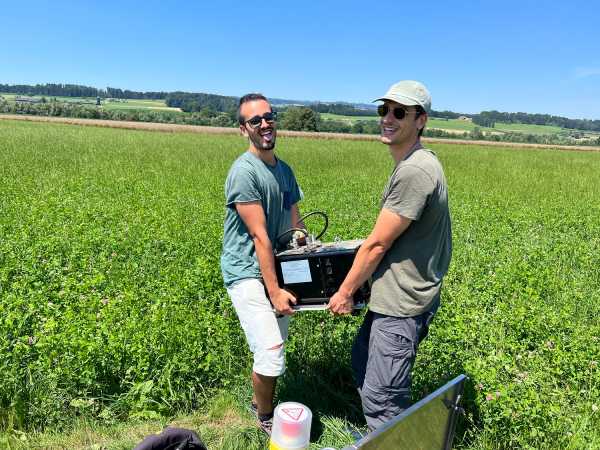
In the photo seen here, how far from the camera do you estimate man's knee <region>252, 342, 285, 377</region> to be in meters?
2.92

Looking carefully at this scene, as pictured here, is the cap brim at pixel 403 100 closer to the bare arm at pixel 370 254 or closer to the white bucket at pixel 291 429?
the bare arm at pixel 370 254

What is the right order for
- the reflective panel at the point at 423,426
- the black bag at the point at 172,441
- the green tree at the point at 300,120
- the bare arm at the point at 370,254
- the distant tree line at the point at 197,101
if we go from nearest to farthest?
the reflective panel at the point at 423,426
the black bag at the point at 172,441
the bare arm at the point at 370,254
the green tree at the point at 300,120
the distant tree line at the point at 197,101

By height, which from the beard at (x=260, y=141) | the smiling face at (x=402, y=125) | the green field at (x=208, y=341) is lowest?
the green field at (x=208, y=341)

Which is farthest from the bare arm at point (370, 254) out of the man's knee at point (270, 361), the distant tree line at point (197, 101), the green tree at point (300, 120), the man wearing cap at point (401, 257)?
the distant tree line at point (197, 101)

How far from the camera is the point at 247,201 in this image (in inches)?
110

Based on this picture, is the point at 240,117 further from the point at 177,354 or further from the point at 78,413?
the point at 78,413

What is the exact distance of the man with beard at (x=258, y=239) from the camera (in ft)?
9.29

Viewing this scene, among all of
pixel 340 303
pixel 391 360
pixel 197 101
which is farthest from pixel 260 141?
pixel 197 101

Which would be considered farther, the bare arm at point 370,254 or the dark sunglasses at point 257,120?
the dark sunglasses at point 257,120

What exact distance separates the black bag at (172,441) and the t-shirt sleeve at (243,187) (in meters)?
1.30

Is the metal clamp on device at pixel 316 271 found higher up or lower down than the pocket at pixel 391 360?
higher up

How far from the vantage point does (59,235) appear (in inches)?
297

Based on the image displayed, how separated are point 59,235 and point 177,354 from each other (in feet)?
15.2

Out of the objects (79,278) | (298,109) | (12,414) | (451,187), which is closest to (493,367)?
(12,414)
